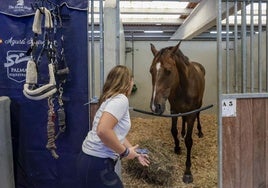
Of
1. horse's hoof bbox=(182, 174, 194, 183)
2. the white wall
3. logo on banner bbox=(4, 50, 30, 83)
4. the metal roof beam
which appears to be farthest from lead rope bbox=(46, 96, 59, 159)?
the white wall

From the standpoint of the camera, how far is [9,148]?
2152 mm

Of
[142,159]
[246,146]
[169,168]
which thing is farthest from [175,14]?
[142,159]

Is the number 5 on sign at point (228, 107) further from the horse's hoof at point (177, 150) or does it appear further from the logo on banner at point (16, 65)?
the horse's hoof at point (177, 150)

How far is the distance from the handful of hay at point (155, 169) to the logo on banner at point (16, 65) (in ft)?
4.71

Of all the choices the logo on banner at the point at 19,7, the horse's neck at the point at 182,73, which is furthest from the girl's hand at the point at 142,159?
the horse's neck at the point at 182,73

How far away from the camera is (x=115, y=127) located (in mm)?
1596

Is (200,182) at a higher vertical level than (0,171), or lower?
lower

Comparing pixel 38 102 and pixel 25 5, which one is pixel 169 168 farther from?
pixel 25 5

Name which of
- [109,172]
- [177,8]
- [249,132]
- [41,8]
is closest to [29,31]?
[41,8]

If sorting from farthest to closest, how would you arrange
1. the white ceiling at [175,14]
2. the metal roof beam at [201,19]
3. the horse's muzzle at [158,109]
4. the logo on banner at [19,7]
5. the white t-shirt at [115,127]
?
the white ceiling at [175,14] → the metal roof beam at [201,19] → the horse's muzzle at [158,109] → the logo on banner at [19,7] → the white t-shirt at [115,127]

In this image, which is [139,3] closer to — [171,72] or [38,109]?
[171,72]

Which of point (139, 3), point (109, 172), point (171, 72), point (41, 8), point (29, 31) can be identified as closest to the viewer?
point (109, 172)

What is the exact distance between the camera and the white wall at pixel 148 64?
6.48 metres

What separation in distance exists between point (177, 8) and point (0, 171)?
3.13 m
